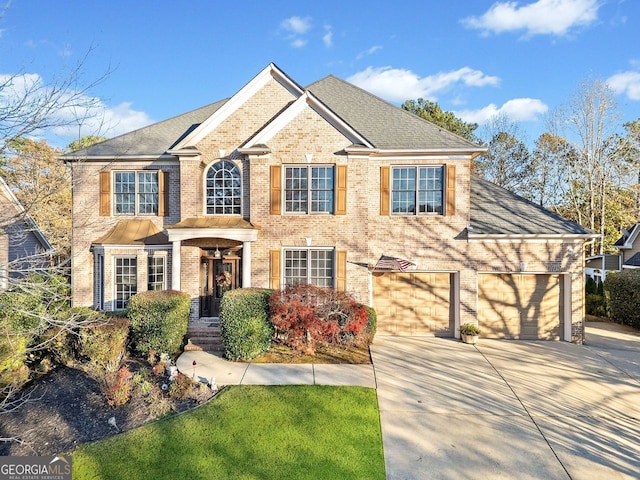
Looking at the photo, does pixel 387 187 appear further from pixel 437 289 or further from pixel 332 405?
pixel 332 405

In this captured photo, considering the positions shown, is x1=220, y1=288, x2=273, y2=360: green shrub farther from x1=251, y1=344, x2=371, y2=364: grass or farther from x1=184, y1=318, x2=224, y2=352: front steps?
x1=184, y1=318, x2=224, y2=352: front steps

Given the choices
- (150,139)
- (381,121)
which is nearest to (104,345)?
(150,139)

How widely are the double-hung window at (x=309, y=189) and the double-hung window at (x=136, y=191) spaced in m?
5.06

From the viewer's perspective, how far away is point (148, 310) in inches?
363

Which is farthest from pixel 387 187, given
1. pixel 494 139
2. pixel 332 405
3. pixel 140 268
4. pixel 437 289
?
pixel 494 139

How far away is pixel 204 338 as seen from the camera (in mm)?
10266

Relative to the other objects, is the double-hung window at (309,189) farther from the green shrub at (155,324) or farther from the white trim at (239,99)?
the green shrub at (155,324)

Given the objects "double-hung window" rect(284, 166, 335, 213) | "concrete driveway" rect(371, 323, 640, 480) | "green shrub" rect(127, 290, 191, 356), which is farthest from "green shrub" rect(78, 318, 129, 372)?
"concrete driveway" rect(371, 323, 640, 480)

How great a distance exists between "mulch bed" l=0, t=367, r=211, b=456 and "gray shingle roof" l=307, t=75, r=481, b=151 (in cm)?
983

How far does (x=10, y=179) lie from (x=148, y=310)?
448 centimetres

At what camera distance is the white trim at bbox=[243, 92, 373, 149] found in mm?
11008

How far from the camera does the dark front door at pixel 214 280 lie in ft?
38.6

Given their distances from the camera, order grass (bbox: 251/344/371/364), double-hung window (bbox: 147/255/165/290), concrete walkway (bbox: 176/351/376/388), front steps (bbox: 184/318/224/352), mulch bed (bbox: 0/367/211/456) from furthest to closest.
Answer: double-hung window (bbox: 147/255/165/290), front steps (bbox: 184/318/224/352), grass (bbox: 251/344/371/364), concrete walkway (bbox: 176/351/376/388), mulch bed (bbox: 0/367/211/456)

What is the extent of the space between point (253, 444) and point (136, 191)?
10178 millimetres
